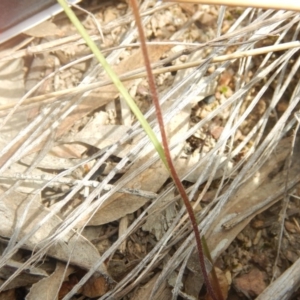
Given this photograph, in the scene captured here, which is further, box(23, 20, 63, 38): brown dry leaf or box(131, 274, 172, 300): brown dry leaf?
box(23, 20, 63, 38): brown dry leaf

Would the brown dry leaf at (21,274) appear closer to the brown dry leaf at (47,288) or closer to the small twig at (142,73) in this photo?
the brown dry leaf at (47,288)

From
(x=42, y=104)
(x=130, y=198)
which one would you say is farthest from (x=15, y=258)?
(x=42, y=104)

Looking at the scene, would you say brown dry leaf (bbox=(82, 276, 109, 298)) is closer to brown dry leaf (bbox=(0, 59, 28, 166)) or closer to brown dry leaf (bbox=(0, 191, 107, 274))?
brown dry leaf (bbox=(0, 191, 107, 274))

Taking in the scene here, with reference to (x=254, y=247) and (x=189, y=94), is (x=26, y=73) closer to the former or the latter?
(x=189, y=94)

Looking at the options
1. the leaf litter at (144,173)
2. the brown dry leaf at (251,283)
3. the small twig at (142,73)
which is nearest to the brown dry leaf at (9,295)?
the leaf litter at (144,173)

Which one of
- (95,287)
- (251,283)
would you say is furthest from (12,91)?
(251,283)

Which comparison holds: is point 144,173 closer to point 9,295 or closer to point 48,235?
point 48,235

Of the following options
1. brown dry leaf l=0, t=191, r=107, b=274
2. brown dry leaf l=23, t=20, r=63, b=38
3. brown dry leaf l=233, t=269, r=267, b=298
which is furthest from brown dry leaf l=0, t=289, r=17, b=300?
brown dry leaf l=23, t=20, r=63, b=38
